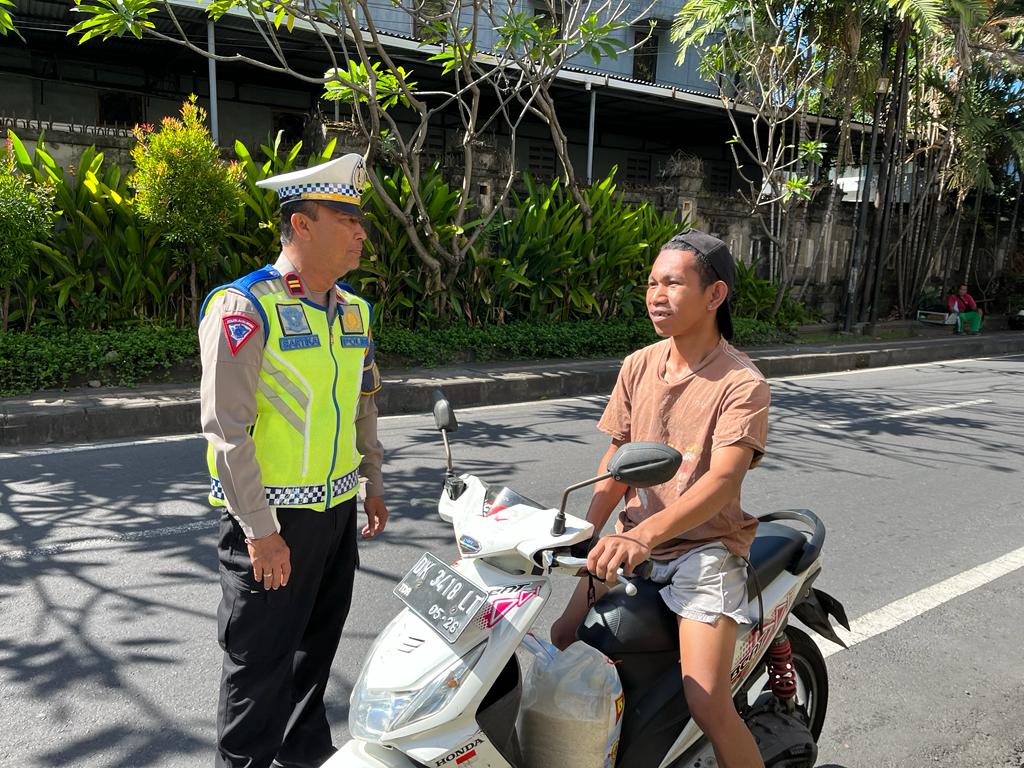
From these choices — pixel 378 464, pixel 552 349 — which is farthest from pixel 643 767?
pixel 552 349

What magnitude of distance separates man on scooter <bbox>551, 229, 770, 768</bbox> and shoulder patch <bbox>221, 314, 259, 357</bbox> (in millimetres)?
944

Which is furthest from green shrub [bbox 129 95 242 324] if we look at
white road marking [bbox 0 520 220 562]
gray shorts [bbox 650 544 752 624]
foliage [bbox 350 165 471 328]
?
gray shorts [bbox 650 544 752 624]

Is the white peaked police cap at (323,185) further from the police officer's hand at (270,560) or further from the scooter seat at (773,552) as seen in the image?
the scooter seat at (773,552)

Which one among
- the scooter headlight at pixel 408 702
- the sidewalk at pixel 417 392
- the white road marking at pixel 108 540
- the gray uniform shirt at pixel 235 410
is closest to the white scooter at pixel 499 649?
the scooter headlight at pixel 408 702

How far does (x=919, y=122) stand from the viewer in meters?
17.1

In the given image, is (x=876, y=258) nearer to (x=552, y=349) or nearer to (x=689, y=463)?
(x=552, y=349)

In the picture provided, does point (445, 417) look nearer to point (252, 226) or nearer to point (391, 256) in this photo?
point (252, 226)

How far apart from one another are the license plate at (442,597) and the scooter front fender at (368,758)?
0.88 feet

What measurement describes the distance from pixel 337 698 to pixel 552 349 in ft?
26.0

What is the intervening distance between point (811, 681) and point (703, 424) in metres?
1.10

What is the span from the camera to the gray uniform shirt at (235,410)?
75.4 inches

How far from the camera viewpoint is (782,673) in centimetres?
237

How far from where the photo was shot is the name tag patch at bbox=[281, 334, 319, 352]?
2.03 m

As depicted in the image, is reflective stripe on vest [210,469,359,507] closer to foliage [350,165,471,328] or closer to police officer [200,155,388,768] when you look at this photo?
police officer [200,155,388,768]
